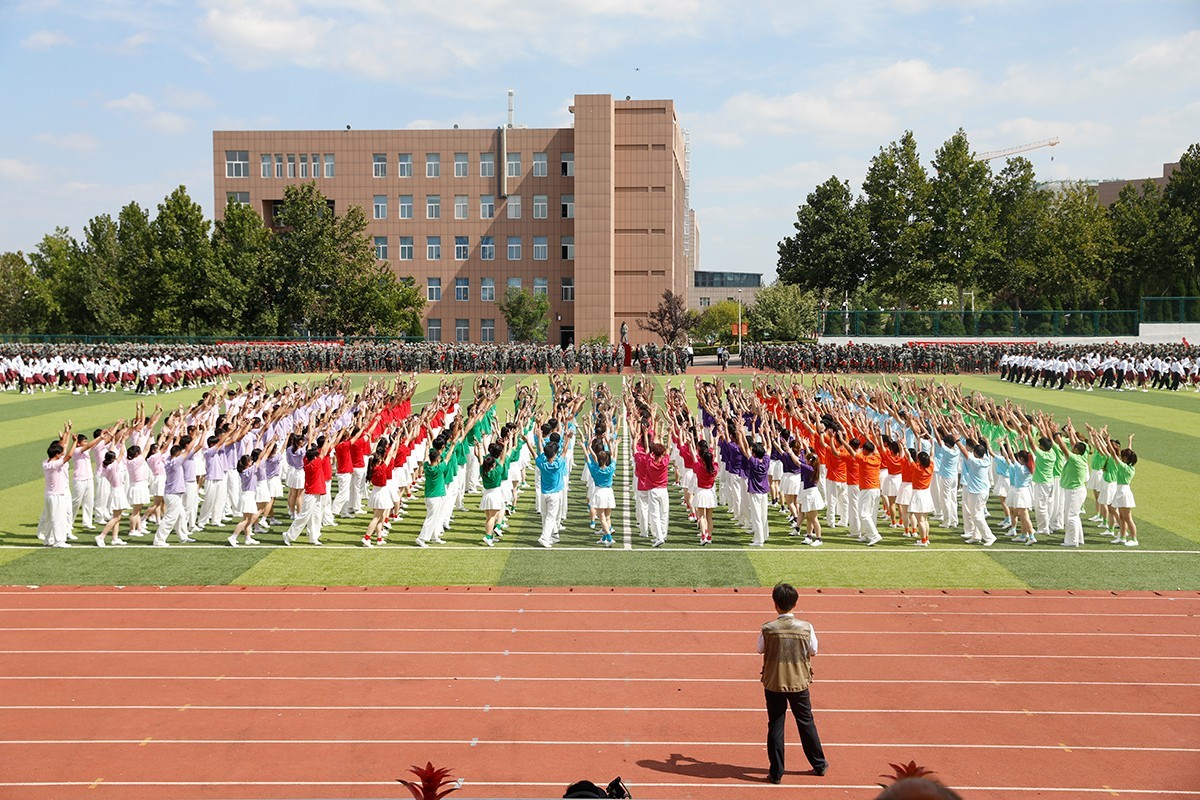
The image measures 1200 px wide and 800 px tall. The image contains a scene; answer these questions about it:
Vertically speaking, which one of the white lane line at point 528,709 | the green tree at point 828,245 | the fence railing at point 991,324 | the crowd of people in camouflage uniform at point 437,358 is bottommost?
the white lane line at point 528,709

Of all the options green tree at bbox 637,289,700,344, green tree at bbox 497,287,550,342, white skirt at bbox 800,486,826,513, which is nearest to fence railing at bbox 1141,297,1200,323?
green tree at bbox 637,289,700,344

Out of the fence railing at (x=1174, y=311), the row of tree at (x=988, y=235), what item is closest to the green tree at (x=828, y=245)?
the row of tree at (x=988, y=235)

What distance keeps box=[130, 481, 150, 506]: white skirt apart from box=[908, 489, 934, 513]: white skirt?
39.8ft

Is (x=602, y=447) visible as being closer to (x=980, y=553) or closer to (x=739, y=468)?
(x=739, y=468)

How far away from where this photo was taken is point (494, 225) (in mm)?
81812

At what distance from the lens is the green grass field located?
14039 millimetres

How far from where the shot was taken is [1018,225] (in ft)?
245

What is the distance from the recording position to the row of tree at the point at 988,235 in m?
72.1

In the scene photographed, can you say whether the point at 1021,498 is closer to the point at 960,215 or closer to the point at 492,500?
the point at 492,500

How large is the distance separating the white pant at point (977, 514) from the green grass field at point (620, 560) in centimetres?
32

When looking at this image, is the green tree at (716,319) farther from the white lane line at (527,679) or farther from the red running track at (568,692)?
the white lane line at (527,679)

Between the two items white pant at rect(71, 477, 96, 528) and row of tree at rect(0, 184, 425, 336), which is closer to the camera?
white pant at rect(71, 477, 96, 528)

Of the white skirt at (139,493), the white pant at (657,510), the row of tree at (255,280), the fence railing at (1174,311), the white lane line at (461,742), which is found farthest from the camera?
the row of tree at (255,280)

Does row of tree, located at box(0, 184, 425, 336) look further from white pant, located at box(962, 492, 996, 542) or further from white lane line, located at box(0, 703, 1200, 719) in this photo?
white lane line, located at box(0, 703, 1200, 719)
